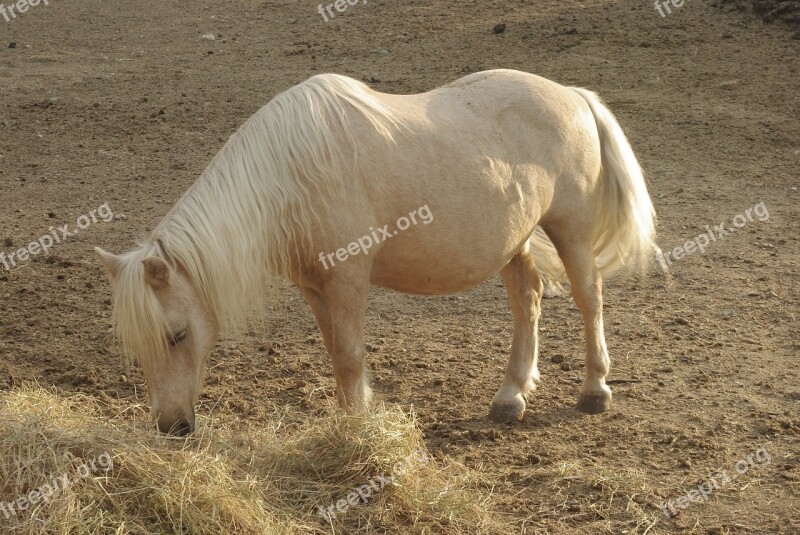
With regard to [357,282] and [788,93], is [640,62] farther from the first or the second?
[357,282]

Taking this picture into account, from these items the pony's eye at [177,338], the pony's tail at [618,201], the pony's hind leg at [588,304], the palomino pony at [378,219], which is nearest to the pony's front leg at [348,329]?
the palomino pony at [378,219]

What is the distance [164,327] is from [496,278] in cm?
356

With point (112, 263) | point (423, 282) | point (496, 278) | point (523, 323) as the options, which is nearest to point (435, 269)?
point (423, 282)

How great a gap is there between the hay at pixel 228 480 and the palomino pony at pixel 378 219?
241 millimetres

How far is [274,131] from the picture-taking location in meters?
3.96

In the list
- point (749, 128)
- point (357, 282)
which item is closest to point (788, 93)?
point (749, 128)

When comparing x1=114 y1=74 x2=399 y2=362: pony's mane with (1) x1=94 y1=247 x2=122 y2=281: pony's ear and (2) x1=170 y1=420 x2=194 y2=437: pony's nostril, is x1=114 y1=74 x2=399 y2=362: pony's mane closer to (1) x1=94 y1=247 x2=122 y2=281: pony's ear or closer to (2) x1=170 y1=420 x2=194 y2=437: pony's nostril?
(1) x1=94 y1=247 x2=122 y2=281: pony's ear

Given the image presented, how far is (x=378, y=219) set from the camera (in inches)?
162

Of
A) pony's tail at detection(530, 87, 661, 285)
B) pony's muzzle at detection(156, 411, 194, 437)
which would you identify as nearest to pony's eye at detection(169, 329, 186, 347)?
pony's muzzle at detection(156, 411, 194, 437)

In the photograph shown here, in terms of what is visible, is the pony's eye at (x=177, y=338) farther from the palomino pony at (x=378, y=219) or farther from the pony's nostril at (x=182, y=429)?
the pony's nostril at (x=182, y=429)

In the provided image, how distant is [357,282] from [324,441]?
696 mm

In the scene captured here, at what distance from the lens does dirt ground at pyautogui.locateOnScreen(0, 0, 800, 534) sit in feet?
14.2

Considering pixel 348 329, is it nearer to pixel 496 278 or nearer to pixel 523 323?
pixel 523 323

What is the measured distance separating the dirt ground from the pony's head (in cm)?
107
